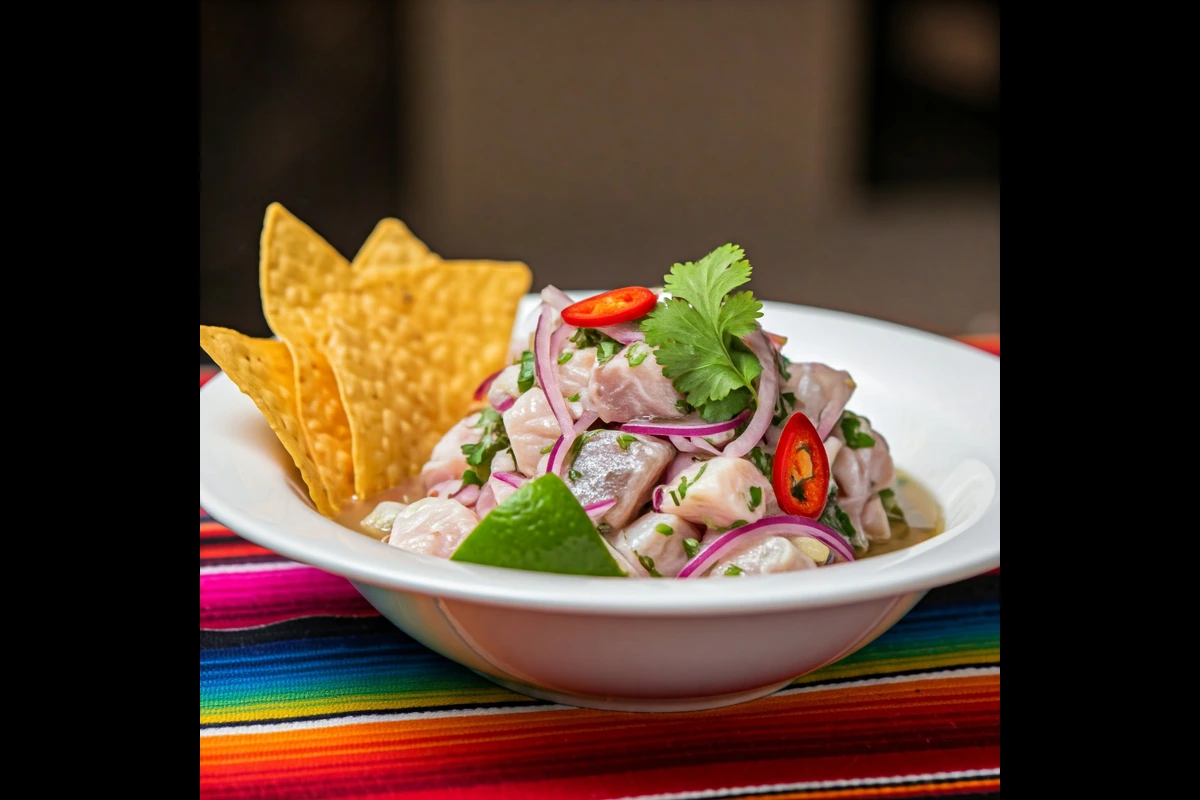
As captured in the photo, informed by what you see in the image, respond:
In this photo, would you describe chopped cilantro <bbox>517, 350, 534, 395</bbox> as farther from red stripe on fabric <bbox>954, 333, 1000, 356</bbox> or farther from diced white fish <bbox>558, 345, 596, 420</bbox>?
red stripe on fabric <bbox>954, 333, 1000, 356</bbox>

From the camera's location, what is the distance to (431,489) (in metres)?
2.10

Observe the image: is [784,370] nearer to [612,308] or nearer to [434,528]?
[612,308]

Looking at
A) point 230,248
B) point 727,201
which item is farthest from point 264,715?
point 727,201

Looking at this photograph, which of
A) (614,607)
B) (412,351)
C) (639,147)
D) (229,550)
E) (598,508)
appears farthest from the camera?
(639,147)

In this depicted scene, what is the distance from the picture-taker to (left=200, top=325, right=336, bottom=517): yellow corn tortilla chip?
1882 millimetres

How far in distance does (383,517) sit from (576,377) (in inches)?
18.7

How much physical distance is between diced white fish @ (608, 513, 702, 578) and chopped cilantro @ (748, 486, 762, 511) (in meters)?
0.11

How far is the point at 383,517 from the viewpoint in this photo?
198 centimetres

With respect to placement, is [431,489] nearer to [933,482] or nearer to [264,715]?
[264,715]

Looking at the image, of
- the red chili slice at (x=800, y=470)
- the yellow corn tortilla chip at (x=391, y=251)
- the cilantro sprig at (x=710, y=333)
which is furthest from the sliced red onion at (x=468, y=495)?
the yellow corn tortilla chip at (x=391, y=251)

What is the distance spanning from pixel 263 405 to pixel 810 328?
152 cm

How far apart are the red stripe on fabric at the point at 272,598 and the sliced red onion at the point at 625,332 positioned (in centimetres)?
68

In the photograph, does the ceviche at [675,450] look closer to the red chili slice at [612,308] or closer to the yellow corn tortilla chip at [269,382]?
the red chili slice at [612,308]

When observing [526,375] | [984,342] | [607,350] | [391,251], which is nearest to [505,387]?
[526,375]
